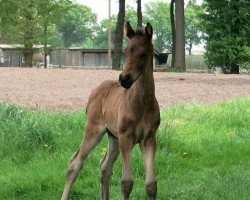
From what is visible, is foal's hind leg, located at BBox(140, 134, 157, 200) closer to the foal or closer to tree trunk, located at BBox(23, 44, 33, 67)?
the foal

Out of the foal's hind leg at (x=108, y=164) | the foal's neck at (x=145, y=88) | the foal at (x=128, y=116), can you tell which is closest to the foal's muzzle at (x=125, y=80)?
the foal at (x=128, y=116)

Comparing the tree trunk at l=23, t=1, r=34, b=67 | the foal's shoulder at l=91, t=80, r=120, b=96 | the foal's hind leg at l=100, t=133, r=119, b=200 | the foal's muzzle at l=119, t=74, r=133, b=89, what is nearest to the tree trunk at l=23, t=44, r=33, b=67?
the tree trunk at l=23, t=1, r=34, b=67

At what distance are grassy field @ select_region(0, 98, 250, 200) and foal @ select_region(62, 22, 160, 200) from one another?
63 cm

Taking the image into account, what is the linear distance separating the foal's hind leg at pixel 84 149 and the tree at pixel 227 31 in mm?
30209

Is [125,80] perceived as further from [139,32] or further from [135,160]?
[135,160]

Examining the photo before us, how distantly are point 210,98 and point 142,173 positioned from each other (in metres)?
9.30

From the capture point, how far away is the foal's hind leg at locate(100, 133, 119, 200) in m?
5.96

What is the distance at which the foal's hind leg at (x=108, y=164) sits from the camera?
5.96 m

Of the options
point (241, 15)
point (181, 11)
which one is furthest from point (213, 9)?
point (181, 11)

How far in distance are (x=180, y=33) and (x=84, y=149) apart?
26.1 m

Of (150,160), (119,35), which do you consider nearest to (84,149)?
(150,160)

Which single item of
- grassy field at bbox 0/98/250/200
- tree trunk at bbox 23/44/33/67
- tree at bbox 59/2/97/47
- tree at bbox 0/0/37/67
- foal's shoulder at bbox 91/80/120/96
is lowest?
grassy field at bbox 0/98/250/200

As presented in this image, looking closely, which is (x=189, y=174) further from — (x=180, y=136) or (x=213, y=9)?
(x=213, y=9)

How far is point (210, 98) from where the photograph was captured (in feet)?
52.4
